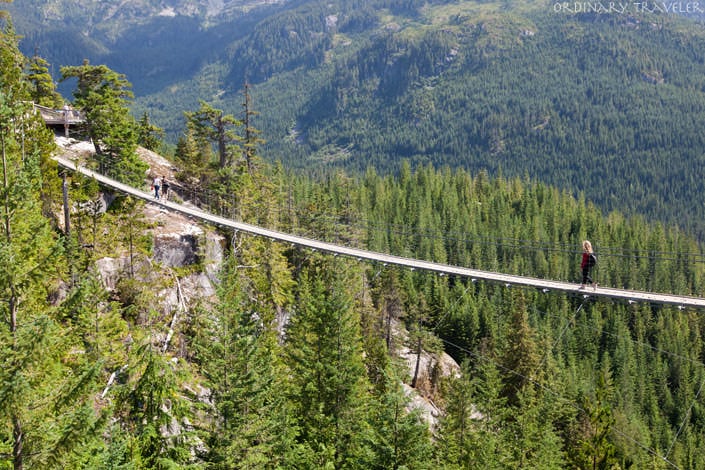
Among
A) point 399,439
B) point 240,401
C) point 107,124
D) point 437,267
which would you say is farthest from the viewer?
point 107,124

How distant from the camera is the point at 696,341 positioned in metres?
89.1

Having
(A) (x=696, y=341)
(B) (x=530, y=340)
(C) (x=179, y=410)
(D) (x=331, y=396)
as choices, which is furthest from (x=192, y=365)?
(A) (x=696, y=341)

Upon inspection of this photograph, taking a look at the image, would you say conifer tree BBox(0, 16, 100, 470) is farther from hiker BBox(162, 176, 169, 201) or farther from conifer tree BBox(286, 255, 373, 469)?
hiker BBox(162, 176, 169, 201)

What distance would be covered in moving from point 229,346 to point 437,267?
10.3 metres

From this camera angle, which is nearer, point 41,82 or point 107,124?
point 107,124

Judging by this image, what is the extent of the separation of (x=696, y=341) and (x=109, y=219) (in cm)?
8881

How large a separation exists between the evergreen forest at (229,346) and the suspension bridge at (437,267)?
0.82 metres

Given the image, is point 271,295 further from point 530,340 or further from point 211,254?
point 530,340

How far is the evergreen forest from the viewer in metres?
11.7

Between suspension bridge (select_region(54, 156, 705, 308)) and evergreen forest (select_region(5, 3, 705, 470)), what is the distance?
821mm

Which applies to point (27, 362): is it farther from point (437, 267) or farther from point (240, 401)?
point (437, 267)

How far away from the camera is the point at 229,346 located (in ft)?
64.5

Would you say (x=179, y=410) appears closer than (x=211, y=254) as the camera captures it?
Yes

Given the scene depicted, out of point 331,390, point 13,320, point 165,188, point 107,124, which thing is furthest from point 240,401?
point 107,124
